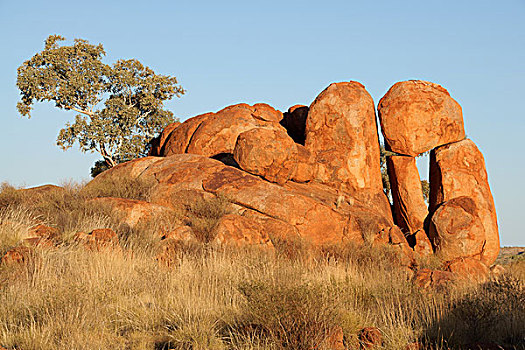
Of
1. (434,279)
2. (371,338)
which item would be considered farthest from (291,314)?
(434,279)

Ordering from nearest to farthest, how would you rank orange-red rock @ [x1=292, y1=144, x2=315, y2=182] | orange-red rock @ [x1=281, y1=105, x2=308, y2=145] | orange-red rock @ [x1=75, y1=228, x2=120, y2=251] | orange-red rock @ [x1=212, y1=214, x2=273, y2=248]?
1. orange-red rock @ [x1=75, y1=228, x2=120, y2=251]
2. orange-red rock @ [x1=212, y1=214, x2=273, y2=248]
3. orange-red rock @ [x1=292, y1=144, x2=315, y2=182]
4. orange-red rock @ [x1=281, y1=105, x2=308, y2=145]

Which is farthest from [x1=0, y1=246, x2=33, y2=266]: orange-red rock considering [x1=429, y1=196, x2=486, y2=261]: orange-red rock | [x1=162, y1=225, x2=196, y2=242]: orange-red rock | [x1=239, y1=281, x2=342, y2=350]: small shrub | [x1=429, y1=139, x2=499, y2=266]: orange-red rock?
[x1=429, y1=139, x2=499, y2=266]: orange-red rock

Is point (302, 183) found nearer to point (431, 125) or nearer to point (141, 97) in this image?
point (431, 125)

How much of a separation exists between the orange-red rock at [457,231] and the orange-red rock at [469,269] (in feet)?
10.2

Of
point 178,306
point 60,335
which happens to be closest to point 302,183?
point 178,306

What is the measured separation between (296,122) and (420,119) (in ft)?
15.8

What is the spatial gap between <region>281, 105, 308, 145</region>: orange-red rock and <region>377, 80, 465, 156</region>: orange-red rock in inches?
129

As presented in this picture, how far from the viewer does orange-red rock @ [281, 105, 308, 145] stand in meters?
20.0

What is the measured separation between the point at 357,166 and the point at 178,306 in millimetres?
10945

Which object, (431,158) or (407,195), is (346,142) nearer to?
(407,195)

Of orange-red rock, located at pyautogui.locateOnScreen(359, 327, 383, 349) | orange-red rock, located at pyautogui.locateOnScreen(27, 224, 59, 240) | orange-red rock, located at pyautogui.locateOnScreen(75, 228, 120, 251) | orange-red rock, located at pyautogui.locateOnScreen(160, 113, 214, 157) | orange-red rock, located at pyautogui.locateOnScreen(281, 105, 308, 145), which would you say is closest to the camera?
orange-red rock, located at pyautogui.locateOnScreen(359, 327, 383, 349)

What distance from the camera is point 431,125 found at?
700 inches

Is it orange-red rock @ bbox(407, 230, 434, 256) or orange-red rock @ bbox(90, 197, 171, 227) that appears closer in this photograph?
orange-red rock @ bbox(90, 197, 171, 227)

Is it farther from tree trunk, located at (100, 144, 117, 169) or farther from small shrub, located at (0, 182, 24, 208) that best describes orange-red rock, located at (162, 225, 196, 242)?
tree trunk, located at (100, 144, 117, 169)
